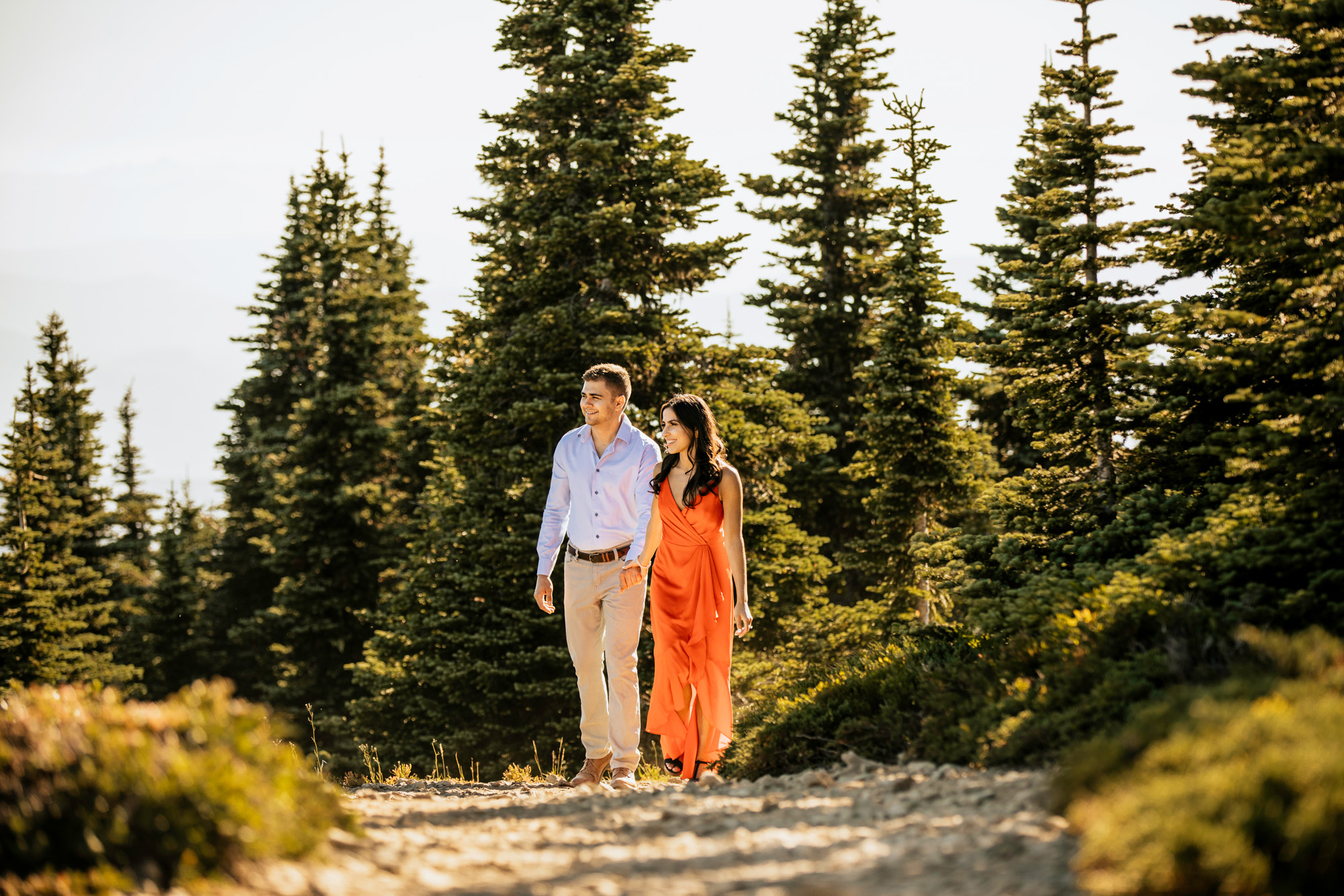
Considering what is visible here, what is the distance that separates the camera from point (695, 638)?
756 centimetres

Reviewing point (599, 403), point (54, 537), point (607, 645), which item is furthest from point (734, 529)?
point (54, 537)

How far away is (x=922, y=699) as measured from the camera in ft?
20.5

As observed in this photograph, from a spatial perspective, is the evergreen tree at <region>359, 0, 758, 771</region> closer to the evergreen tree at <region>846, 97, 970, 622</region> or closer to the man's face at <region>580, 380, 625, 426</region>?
the evergreen tree at <region>846, 97, 970, 622</region>

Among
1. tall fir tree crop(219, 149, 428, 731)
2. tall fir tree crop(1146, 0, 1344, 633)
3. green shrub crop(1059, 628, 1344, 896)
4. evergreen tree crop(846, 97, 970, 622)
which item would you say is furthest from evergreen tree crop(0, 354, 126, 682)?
green shrub crop(1059, 628, 1344, 896)

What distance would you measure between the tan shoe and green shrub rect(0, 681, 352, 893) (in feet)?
12.6

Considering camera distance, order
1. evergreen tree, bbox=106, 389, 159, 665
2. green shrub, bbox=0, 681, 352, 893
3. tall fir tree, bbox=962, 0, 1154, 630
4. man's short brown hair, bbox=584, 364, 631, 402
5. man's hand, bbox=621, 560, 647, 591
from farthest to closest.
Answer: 1. evergreen tree, bbox=106, 389, 159, 665
2. tall fir tree, bbox=962, 0, 1154, 630
3. man's short brown hair, bbox=584, 364, 631, 402
4. man's hand, bbox=621, 560, 647, 591
5. green shrub, bbox=0, 681, 352, 893

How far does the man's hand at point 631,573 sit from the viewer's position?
6934 millimetres

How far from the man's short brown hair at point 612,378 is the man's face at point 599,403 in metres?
0.03

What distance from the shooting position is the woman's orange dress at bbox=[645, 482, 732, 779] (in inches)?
296

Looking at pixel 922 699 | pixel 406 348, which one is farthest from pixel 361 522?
pixel 922 699

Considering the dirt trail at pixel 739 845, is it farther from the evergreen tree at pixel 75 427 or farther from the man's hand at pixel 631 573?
the evergreen tree at pixel 75 427

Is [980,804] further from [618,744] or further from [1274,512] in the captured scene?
[618,744]

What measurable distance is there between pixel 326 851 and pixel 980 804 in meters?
2.72

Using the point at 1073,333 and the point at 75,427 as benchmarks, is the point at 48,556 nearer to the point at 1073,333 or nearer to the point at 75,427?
the point at 75,427
